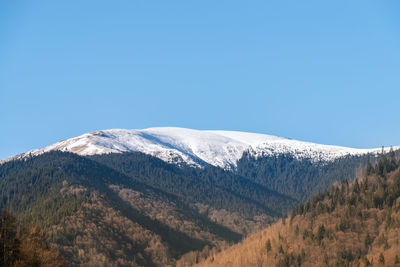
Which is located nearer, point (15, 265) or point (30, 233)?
point (15, 265)

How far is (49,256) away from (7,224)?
37.3m

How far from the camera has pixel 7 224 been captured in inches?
5310

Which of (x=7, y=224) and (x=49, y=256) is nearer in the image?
(x=7, y=224)

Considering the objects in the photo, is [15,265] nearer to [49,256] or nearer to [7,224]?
[7,224]

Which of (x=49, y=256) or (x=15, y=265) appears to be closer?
(x=15, y=265)

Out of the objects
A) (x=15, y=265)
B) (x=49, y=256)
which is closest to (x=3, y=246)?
(x=15, y=265)

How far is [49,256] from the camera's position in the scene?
169500 mm

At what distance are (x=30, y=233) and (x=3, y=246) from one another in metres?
49.9

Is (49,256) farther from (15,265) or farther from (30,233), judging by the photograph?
(15,265)

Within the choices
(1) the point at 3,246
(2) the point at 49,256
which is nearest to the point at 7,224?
(1) the point at 3,246

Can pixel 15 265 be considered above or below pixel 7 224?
below

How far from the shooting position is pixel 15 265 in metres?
131

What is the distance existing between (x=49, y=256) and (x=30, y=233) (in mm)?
11818

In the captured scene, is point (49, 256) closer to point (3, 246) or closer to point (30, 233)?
point (30, 233)
